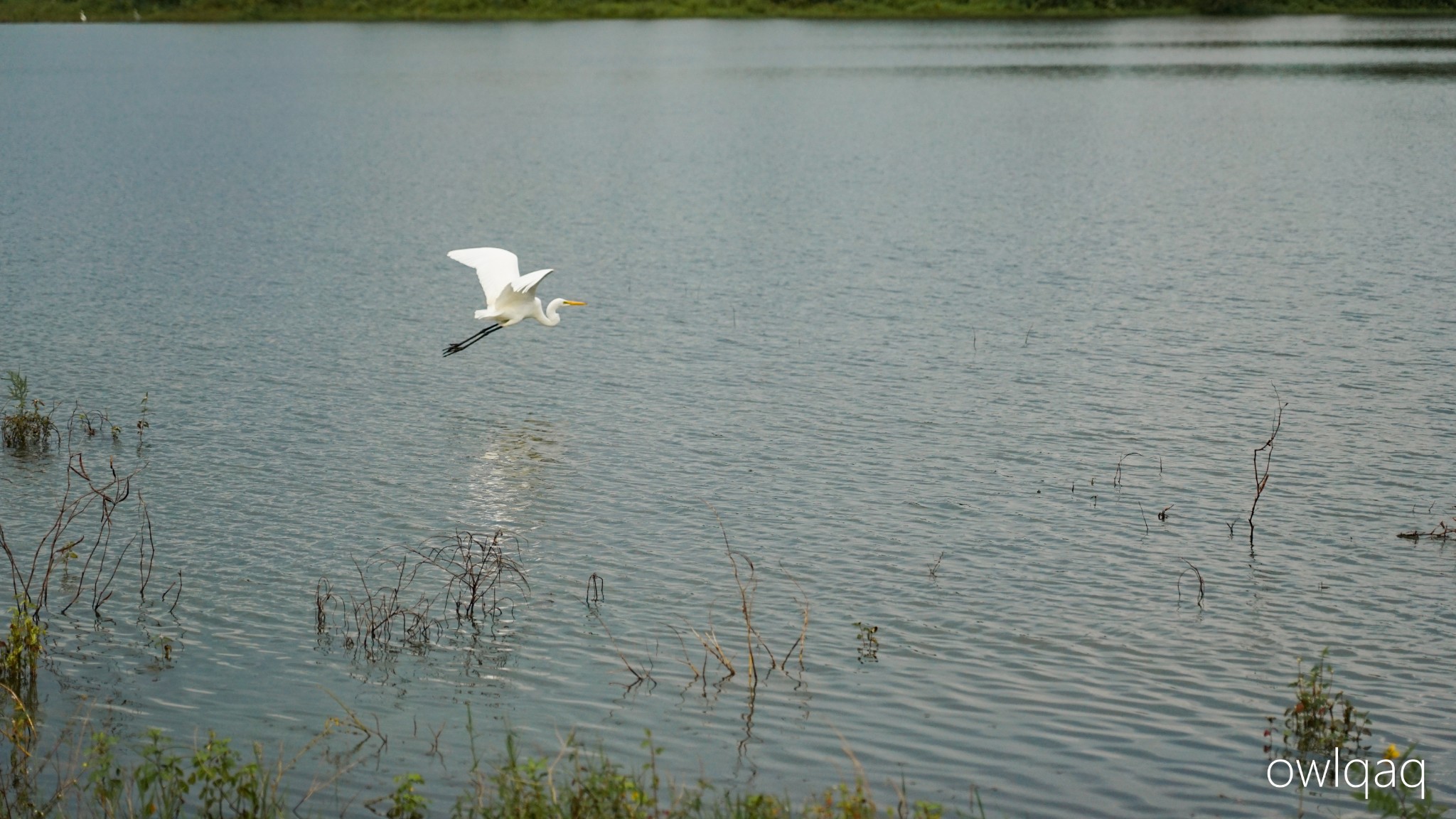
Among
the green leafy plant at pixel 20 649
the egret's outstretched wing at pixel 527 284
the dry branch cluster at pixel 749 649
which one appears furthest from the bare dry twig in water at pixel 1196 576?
the green leafy plant at pixel 20 649

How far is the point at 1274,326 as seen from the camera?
2111cm

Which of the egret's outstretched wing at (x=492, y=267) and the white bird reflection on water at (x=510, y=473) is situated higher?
the egret's outstretched wing at (x=492, y=267)

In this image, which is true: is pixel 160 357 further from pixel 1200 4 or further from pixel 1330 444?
pixel 1200 4

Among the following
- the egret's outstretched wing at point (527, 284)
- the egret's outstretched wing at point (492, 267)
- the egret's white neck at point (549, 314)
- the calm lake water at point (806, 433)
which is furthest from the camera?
the egret's outstretched wing at point (492, 267)

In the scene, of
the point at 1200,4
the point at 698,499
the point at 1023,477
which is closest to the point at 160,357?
the point at 698,499

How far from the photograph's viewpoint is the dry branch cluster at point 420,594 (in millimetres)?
10672

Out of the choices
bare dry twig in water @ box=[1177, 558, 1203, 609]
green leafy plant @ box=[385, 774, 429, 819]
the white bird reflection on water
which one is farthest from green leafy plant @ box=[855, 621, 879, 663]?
the white bird reflection on water

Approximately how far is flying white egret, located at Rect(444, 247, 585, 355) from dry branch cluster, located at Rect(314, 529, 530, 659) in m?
4.95

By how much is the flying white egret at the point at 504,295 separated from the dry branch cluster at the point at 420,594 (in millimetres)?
4949

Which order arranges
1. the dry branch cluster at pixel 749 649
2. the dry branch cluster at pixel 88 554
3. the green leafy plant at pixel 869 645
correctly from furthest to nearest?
the dry branch cluster at pixel 88 554
the green leafy plant at pixel 869 645
the dry branch cluster at pixel 749 649

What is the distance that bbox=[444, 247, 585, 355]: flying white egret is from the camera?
17484 mm

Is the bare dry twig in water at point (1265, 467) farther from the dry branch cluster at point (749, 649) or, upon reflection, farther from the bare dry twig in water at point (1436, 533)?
the dry branch cluster at point (749, 649)

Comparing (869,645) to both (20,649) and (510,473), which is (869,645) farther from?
(510,473)

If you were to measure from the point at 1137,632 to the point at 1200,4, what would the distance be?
99865 mm
